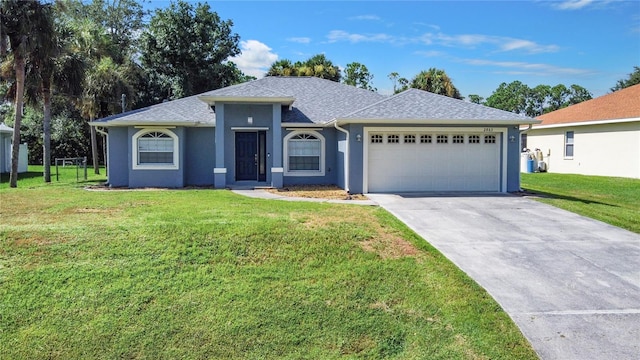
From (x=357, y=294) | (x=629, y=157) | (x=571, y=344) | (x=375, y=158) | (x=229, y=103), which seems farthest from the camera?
(x=629, y=157)

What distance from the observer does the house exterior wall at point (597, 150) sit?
68.9 ft

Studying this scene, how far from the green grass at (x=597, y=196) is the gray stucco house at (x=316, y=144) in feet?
6.89

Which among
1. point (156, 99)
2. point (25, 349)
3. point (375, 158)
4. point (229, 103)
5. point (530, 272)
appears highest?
point (156, 99)

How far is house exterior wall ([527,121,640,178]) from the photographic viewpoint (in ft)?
68.9

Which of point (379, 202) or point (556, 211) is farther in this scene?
→ point (379, 202)

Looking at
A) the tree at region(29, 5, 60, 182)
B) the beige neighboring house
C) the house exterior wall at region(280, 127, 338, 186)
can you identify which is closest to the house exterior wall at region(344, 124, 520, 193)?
the house exterior wall at region(280, 127, 338, 186)

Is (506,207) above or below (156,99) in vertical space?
below

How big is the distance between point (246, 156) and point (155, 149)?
10.7ft

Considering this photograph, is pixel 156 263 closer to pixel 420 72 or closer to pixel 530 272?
pixel 530 272

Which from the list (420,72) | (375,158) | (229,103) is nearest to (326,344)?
(375,158)

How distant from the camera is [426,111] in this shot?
14891 mm

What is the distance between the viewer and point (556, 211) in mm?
11719

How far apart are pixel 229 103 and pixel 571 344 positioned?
13.3 metres

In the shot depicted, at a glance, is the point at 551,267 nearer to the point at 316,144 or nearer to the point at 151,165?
the point at 316,144
